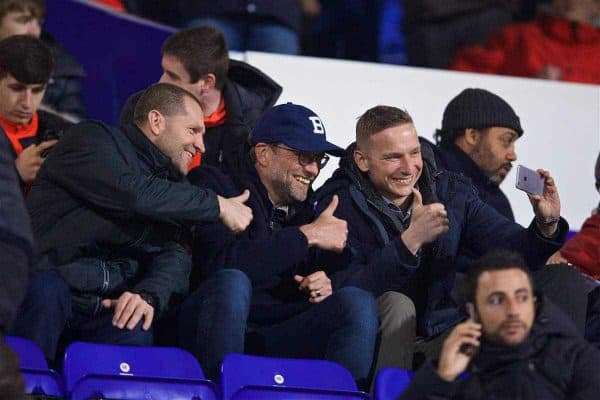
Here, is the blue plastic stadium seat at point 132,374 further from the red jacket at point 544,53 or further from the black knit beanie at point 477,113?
the red jacket at point 544,53

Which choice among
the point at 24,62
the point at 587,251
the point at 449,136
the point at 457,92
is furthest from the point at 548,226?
the point at 24,62

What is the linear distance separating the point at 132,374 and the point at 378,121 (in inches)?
55.2

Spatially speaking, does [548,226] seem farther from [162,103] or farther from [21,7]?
[21,7]

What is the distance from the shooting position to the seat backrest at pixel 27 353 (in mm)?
4309

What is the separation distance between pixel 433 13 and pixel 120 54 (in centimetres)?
178

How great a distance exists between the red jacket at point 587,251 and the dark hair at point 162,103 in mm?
1606

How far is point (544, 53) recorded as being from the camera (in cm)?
796

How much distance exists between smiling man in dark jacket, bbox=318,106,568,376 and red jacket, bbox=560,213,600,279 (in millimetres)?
494

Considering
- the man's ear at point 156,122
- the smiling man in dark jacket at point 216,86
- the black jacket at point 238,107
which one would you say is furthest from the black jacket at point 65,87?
the man's ear at point 156,122

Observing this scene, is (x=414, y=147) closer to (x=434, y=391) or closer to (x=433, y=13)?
(x=434, y=391)

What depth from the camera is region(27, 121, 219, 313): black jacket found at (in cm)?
483

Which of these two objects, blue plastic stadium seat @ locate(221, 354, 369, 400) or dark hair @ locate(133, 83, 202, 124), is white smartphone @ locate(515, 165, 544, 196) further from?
dark hair @ locate(133, 83, 202, 124)

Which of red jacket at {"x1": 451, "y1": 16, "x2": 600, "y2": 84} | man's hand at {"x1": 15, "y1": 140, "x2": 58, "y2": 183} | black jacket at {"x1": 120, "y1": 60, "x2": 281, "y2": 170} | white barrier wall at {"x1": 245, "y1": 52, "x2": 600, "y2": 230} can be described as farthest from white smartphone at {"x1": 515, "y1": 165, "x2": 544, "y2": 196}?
red jacket at {"x1": 451, "y1": 16, "x2": 600, "y2": 84}

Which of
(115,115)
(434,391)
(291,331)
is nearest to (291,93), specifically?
(115,115)
